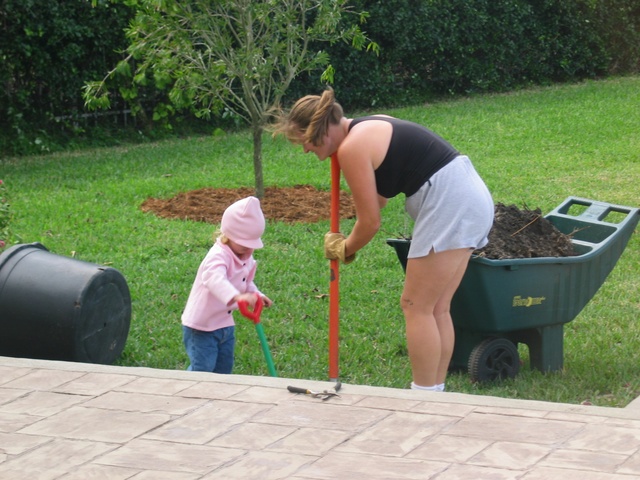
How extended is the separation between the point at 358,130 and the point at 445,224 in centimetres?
61

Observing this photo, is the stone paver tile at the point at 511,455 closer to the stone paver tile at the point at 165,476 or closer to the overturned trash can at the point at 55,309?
the stone paver tile at the point at 165,476

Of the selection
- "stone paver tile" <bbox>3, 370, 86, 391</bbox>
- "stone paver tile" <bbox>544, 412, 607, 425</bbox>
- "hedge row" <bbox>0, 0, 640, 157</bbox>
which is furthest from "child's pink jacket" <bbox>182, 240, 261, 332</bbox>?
"hedge row" <bbox>0, 0, 640, 157</bbox>

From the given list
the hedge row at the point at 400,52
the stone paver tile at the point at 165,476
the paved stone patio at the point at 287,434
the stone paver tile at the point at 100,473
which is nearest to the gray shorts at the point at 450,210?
the paved stone patio at the point at 287,434

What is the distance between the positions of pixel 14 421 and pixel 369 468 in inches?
63.3

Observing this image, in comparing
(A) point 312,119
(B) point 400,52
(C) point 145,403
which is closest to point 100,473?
(C) point 145,403

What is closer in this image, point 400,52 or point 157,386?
point 157,386

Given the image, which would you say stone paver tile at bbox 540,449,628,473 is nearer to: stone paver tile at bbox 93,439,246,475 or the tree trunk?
stone paver tile at bbox 93,439,246,475

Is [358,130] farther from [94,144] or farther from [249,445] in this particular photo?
[94,144]

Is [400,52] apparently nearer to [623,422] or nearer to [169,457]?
[623,422]

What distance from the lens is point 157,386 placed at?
461cm

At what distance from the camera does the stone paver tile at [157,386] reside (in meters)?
4.54

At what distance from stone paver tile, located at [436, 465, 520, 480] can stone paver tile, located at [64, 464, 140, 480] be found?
3.69ft

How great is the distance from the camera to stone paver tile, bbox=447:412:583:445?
12.5ft

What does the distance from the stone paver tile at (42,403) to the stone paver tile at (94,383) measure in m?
0.07
